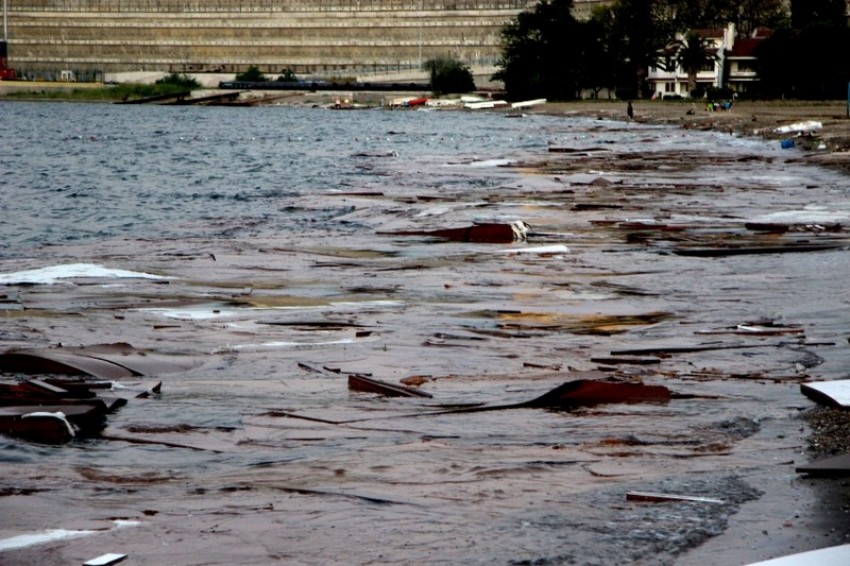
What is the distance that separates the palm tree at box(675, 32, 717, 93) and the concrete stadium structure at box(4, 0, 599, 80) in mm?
34109

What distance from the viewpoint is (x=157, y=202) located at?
25109 millimetres

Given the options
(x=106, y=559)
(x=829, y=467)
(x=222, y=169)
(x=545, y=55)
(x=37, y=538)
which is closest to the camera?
(x=106, y=559)

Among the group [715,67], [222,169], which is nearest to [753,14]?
[715,67]

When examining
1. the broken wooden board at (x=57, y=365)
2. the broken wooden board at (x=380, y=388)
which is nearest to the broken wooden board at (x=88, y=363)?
the broken wooden board at (x=57, y=365)

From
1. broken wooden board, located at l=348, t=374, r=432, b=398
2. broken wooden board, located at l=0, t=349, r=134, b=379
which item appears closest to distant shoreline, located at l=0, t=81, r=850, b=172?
broken wooden board, located at l=348, t=374, r=432, b=398

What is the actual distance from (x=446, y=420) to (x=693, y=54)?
100822mm

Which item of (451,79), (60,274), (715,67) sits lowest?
(451,79)

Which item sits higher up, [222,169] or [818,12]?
[818,12]

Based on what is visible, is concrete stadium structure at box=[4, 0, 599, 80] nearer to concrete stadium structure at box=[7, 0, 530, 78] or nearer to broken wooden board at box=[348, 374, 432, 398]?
concrete stadium structure at box=[7, 0, 530, 78]

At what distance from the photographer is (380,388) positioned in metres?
7.15

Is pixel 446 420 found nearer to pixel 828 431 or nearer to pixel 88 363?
pixel 828 431

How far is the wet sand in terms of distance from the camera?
15.3ft

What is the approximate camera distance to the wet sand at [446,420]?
15.3ft

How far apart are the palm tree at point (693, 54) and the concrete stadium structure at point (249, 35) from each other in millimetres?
34109
